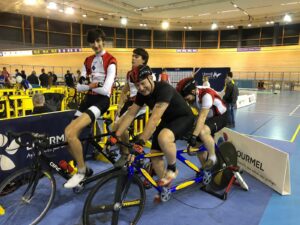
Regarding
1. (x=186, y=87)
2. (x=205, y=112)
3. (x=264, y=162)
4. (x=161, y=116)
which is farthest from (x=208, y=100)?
(x=264, y=162)

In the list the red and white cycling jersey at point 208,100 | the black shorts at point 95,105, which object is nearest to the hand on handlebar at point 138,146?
the black shorts at point 95,105

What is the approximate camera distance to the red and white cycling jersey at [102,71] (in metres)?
2.89

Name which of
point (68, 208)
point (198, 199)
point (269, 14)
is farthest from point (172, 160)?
point (269, 14)

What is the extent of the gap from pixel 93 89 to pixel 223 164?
79.2 inches

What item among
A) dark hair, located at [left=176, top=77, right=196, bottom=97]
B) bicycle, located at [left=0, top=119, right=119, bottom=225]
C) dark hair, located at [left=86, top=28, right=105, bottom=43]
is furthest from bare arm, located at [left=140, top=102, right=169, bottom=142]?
dark hair, located at [left=86, top=28, right=105, bottom=43]

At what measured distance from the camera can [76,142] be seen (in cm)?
269

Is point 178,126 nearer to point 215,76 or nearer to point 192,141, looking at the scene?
point 192,141

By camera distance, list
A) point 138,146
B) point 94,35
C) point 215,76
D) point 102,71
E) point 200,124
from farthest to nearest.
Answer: point 215,76
point 200,124
point 102,71
point 94,35
point 138,146

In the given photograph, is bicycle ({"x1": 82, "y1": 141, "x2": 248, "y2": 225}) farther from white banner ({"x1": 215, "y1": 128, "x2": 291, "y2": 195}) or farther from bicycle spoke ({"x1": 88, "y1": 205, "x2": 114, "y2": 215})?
white banner ({"x1": 215, "y1": 128, "x2": 291, "y2": 195})

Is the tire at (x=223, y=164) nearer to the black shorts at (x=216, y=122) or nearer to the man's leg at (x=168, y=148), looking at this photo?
the black shorts at (x=216, y=122)

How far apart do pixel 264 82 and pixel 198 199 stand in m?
24.9

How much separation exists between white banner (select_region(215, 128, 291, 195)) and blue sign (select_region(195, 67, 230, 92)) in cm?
844

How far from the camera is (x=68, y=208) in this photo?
116 inches

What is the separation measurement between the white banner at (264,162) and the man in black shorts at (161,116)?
1393 millimetres
